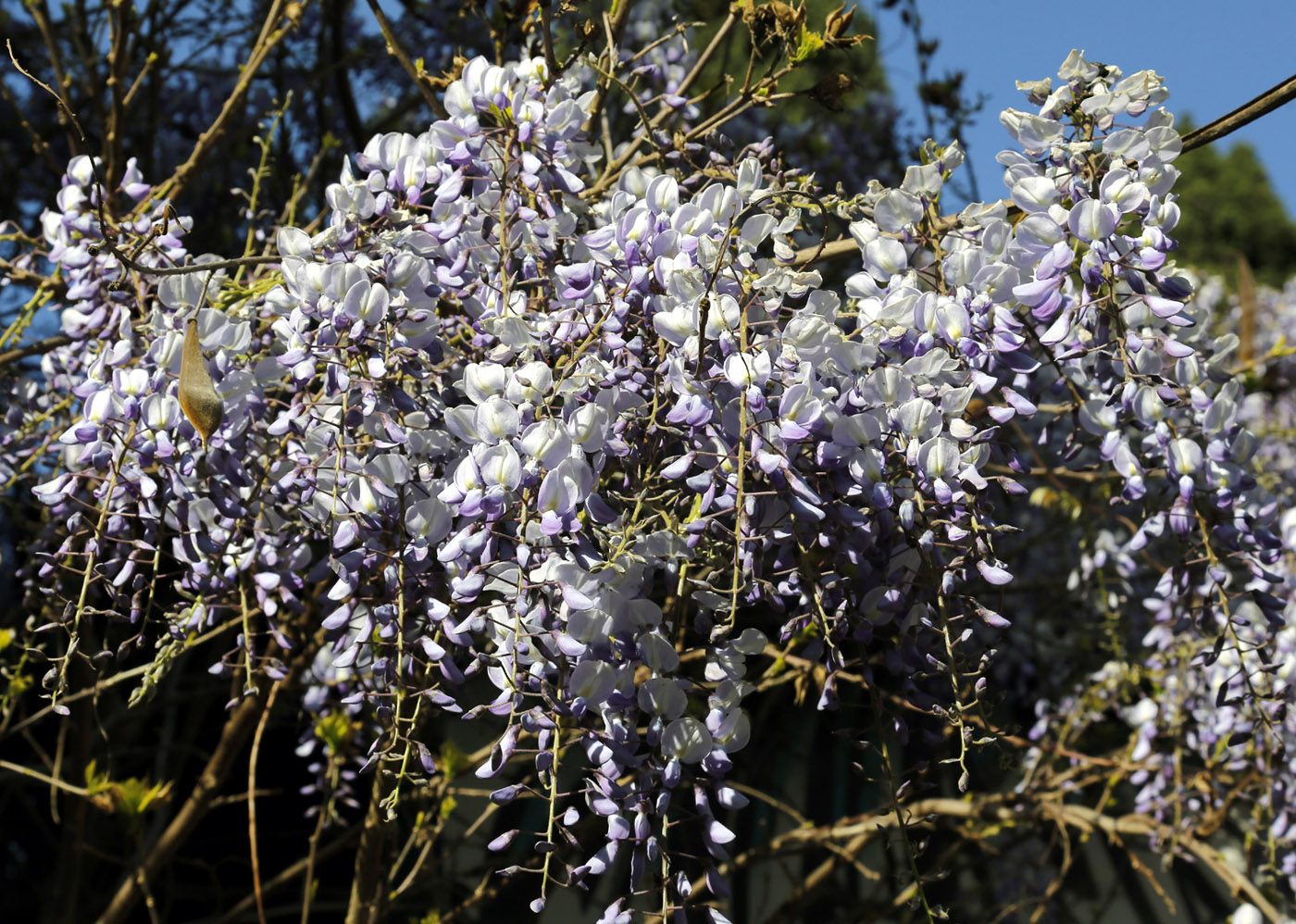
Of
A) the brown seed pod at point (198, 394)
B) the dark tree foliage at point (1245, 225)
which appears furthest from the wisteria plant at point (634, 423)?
the dark tree foliage at point (1245, 225)

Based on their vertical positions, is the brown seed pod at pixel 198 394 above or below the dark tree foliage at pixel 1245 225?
below

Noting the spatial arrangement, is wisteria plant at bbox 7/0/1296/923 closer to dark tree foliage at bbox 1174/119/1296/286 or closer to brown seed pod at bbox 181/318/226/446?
brown seed pod at bbox 181/318/226/446

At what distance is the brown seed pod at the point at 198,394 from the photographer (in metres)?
1.03

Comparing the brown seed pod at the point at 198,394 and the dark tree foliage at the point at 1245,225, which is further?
the dark tree foliage at the point at 1245,225

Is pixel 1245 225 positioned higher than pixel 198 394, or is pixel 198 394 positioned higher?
pixel 1245 225

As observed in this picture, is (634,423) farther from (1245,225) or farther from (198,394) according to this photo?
(1245,225)

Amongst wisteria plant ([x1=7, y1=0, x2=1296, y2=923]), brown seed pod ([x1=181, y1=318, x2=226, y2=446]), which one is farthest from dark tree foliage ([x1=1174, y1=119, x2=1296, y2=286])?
brown seed pod ([x1=181, y1=318, x2=226, y2=446])

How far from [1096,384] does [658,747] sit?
2.32ft

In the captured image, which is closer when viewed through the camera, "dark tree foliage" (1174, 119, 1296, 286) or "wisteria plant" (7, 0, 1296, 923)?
"wisteria plant" (7, 0, 1296, 923)

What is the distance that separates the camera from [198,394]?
103 centimetres

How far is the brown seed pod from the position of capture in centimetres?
103

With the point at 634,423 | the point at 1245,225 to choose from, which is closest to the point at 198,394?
the point at 634,423

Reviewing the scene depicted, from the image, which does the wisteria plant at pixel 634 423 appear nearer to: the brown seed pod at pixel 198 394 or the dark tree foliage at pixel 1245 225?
the brown seed pod at pixel 198 394

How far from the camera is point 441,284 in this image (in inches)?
44.5
